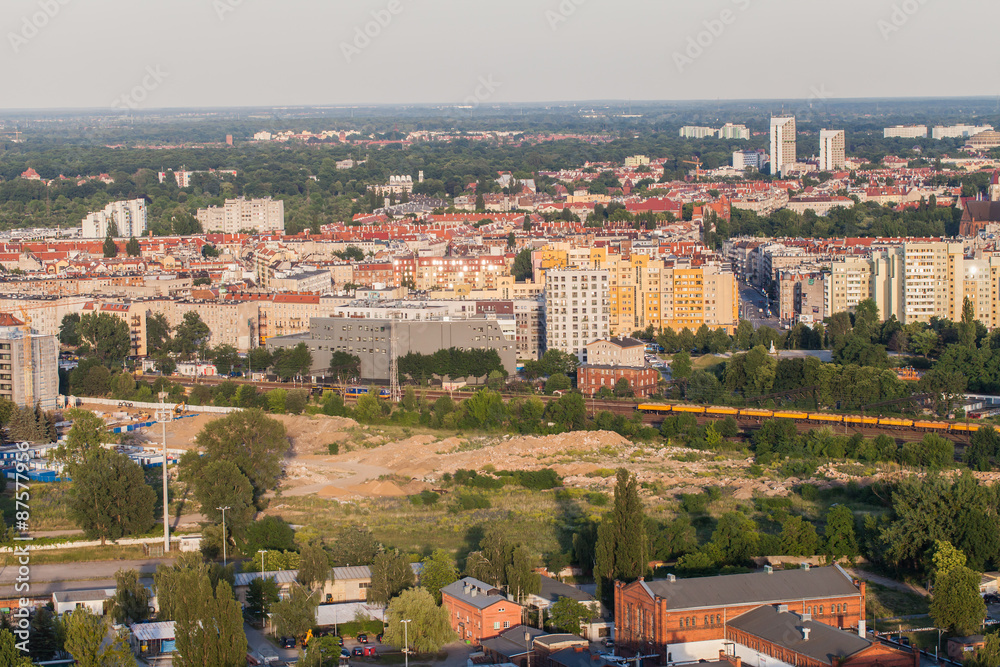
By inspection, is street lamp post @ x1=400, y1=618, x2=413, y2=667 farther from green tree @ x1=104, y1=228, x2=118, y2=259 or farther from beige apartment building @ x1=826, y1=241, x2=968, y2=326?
green tree @ x1=104, y1=228, x2=118, y2=259

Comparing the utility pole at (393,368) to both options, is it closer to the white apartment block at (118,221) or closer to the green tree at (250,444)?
the green tree at (250,444)

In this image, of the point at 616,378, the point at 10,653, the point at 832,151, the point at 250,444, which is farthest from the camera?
the point at 832,151

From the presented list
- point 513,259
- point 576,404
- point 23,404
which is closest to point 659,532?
point 576,404

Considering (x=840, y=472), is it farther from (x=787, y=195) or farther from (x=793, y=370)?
(x=787, y=195)

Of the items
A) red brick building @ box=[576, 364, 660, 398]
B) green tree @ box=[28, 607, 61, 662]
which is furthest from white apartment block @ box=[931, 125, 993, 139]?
green tree @ box=[28, 607, 61, 662]

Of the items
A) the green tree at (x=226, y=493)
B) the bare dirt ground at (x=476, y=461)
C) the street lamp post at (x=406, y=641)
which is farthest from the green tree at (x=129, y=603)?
the bare dirt ground at (x=476, y=461)

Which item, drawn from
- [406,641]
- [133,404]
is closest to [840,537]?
[406,641]

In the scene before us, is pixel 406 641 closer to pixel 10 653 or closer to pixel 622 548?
pixel 622 548
